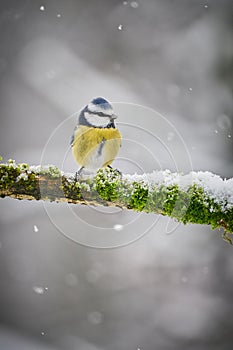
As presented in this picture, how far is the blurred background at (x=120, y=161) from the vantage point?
9.41 ft

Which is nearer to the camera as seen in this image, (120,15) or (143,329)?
(143,329)

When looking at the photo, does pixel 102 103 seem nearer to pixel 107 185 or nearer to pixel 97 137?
pixel 97 137

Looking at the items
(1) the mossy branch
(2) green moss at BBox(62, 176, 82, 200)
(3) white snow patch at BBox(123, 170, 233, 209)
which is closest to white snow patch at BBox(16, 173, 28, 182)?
(1) the mossy branch

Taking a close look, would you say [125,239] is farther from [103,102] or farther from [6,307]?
[103,102]

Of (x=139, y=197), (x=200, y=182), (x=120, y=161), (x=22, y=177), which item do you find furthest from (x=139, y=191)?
(x=120, y=161)

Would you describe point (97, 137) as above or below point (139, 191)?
above

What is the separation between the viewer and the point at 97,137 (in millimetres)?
1368

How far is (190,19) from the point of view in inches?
119

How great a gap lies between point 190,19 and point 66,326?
8.07ft

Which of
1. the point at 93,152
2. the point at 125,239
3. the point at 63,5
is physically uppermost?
the point at 63,5

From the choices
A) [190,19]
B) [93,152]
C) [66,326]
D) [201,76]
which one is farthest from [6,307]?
[190,19]

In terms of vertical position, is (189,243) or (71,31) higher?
(71,31)

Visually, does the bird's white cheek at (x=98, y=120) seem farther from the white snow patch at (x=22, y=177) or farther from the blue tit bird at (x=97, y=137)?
the white snow patch at (x=22, y=177)

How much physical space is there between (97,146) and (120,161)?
149 centimetres
